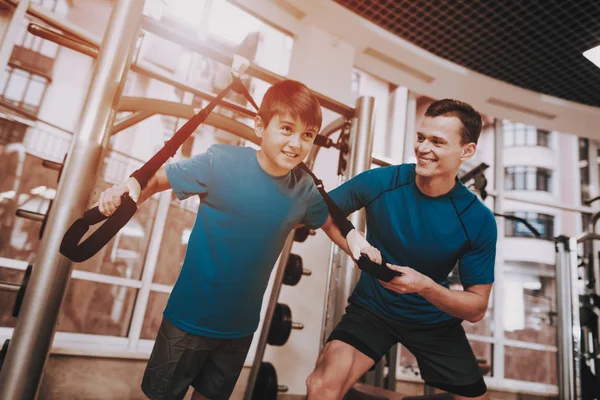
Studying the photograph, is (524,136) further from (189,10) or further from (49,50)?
(49,50)

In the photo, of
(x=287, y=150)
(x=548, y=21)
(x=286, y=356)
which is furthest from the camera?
(x=548, y=21)

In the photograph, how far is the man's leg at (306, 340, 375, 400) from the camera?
1.11m

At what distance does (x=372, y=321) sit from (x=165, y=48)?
2795 millimetres

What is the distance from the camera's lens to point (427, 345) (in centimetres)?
124

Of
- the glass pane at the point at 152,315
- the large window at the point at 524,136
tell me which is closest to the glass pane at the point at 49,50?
the glass pane at the point at 152,315

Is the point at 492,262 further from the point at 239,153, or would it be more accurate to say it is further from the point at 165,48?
the point at 165,48

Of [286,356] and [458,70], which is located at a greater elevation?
[458,70]

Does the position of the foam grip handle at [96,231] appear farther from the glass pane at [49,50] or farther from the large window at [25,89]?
the glass pane at [49,50]

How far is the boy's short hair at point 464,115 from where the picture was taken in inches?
48.7

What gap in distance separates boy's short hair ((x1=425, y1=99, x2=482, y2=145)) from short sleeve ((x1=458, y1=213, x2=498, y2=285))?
0.30 m

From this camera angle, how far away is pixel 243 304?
1.09m

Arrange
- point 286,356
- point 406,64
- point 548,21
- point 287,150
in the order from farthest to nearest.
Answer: point 406,64
point 548,21
point 286,356
point 287,150

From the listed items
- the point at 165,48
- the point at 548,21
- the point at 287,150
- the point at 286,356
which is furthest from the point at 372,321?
the point at 548,21

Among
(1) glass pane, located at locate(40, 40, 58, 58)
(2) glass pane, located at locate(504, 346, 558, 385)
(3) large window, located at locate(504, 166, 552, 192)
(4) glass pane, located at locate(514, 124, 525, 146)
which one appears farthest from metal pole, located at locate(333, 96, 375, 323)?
(4) glass pane, located at locate(514, 124, 525, 146)
